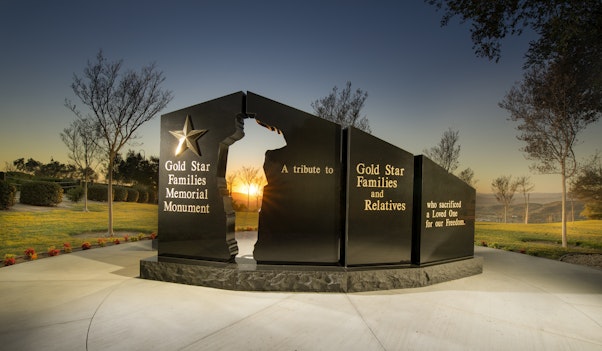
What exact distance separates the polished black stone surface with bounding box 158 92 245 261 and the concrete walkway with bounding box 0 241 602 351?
2.56 ft

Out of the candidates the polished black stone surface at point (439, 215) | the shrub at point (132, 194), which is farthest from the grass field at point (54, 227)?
the polished black stone surface at point (439, 215)

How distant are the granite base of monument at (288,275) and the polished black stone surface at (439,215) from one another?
1.14 feet

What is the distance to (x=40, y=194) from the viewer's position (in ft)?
A: 53.5

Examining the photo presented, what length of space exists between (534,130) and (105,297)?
45.1 feet

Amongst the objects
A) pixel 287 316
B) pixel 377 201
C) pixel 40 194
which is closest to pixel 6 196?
pixel 40 194

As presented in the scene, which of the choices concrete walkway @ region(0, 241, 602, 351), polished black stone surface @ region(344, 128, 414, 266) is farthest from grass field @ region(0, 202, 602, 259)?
polished black stone surface @ region(344, 128, 414, 266)

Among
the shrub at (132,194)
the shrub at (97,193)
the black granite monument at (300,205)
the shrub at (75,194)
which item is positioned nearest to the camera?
the black granite monument at (300,205)

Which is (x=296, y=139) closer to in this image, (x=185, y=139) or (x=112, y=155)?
(x=185, y=139)

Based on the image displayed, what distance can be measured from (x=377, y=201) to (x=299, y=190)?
140 centimetres

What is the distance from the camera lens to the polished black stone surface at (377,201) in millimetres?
5188

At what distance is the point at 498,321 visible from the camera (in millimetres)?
3740

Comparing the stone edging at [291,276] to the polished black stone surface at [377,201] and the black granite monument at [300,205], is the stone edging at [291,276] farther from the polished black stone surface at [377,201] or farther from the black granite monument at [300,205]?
the polished black stone surface at [377,201]

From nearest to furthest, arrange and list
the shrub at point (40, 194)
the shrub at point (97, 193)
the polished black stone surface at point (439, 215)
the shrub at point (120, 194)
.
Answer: the polished black stone surface at point (439, 215), the shrub at point (40, 194), the shrub at point (97, 193), the shrub at point (120, 194)

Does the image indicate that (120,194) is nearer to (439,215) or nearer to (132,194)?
(132,194)
